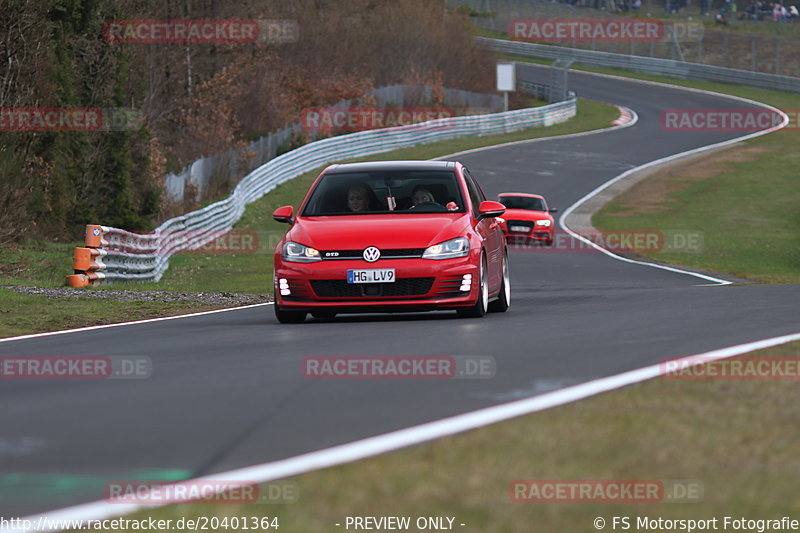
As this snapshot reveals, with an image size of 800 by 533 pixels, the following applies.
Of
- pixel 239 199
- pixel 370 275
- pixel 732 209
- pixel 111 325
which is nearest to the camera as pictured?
pixel 370 275

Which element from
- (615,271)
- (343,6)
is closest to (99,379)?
(615,271)

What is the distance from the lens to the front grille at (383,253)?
1287 centimetres

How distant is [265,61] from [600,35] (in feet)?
150

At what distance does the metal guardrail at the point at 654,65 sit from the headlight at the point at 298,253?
64163 millimetres

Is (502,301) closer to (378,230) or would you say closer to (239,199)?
(378,230)

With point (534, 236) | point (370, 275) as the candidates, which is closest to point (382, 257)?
point (370, 275)

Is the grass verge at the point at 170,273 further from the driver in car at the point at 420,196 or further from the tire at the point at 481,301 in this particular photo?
the tire at the point at 481,301

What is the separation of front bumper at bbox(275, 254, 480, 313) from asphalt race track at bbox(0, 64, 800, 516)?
23 cm

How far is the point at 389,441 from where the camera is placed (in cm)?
569

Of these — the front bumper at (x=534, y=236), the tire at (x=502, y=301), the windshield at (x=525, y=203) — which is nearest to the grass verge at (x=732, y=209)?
the front bumper at (x=534, y=236)

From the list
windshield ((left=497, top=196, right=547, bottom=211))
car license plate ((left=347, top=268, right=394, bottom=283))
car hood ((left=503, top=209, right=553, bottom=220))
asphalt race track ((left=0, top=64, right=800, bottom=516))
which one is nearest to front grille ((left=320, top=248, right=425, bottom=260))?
car license plate ((left=347, top=268, right=394, bottom=283))

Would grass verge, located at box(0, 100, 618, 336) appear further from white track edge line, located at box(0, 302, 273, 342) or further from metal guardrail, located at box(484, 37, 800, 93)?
metal guardrail, located at box(484, 37, 800, 93)

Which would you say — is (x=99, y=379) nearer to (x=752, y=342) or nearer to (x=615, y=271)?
(x=752, y=342)

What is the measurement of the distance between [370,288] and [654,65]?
81.5 metres
